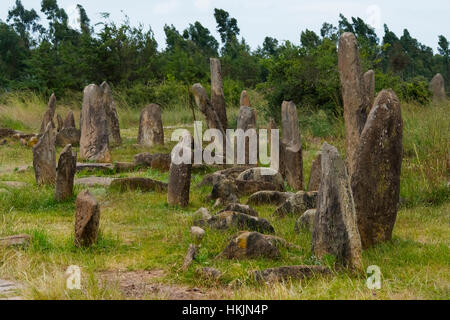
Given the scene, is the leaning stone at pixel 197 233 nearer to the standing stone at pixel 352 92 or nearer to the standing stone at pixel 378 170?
the standing stone at pixel 378 170

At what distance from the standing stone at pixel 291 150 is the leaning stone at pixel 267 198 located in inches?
56.2

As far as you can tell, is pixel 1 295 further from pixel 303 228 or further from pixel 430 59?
pixel 430 59

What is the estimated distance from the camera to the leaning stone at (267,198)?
391 inches

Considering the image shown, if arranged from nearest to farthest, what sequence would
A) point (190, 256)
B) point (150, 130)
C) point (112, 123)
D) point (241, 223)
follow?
point (190, 256), point (241, 223), point (150, 130), point (112, 123)

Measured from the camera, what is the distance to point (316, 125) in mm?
17500

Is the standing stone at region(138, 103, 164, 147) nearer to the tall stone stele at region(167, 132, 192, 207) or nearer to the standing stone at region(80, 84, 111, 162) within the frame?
the standing stone at region(80, 84, 111, 162)

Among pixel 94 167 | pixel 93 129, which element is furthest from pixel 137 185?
pixel 93 129

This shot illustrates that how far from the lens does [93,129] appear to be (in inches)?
586

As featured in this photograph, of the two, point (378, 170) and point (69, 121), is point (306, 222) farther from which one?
point (69, 121)

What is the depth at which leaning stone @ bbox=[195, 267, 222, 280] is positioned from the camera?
5.78 metres

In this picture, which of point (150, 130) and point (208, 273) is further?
point (150, 130)

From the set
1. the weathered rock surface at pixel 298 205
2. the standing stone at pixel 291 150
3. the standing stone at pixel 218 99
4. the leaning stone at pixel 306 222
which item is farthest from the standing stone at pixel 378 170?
the standing stone at pixel 218 99

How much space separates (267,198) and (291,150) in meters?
1.78

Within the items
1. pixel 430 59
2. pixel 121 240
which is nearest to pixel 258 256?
pixel 121 240
